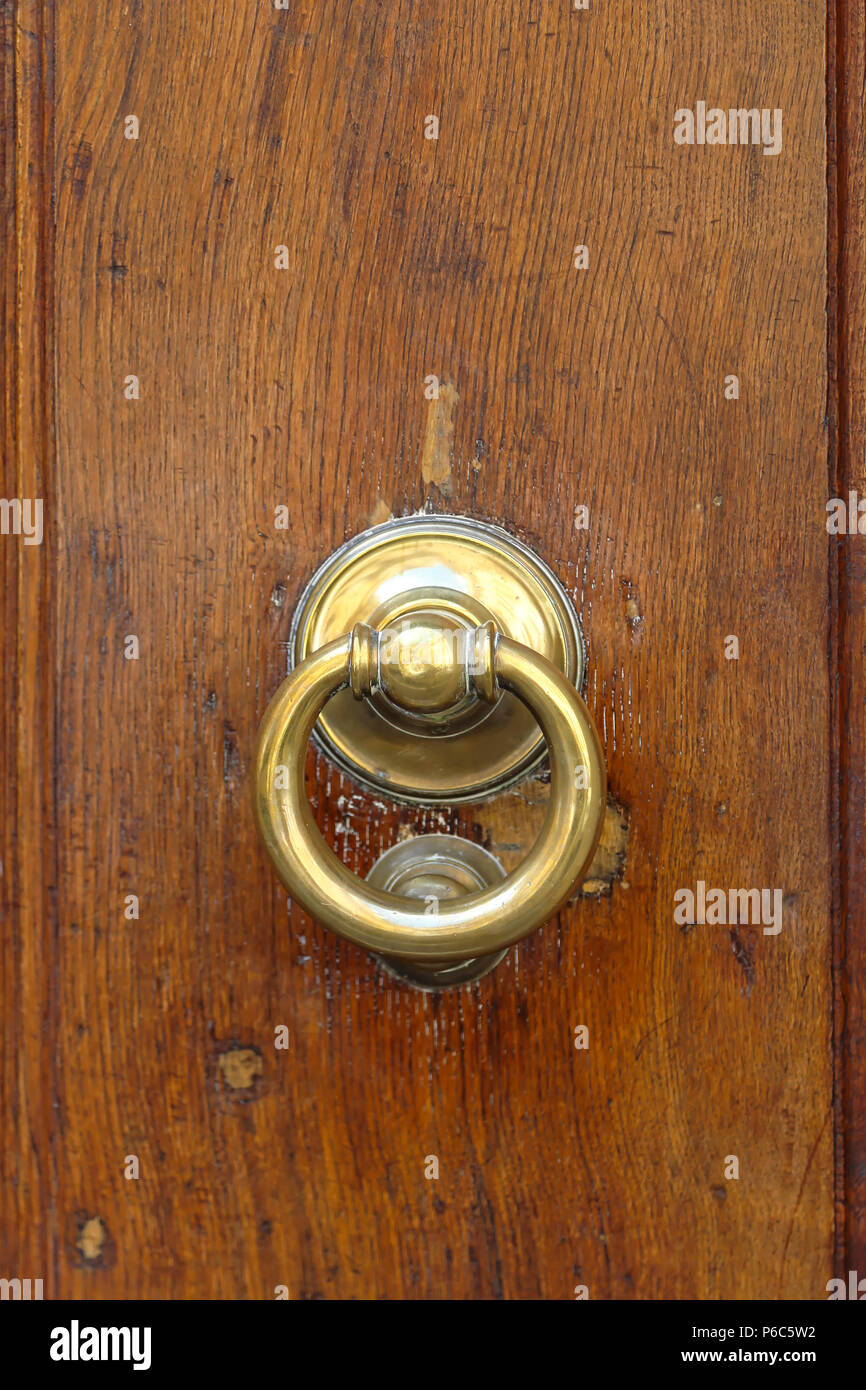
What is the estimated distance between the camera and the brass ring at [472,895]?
299 mm

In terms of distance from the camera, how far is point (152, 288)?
0.36m

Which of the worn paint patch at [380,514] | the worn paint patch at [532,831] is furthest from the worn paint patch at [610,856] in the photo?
the worn paint patch at [380,514]

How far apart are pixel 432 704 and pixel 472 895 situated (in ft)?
0.19

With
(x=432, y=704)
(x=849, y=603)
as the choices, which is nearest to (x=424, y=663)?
(x=432, y=704)

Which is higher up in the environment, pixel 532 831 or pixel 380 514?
pixel 380 514

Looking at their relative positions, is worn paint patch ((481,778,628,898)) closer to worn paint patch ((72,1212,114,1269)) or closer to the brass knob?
the brass knob

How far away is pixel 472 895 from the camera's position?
30 centimetres

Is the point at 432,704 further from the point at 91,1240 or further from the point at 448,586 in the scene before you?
the point at 91,1240

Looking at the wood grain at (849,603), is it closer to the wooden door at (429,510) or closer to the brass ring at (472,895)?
the wooden door at (429,510)

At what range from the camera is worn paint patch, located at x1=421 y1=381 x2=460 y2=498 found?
1.18ft

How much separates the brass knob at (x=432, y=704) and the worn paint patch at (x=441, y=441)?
0.07 metres

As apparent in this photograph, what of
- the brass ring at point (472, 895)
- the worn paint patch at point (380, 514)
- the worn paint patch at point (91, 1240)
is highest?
the worn paint patch at point (380, 514)

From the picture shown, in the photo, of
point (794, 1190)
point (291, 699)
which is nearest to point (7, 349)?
point (291, 699)
